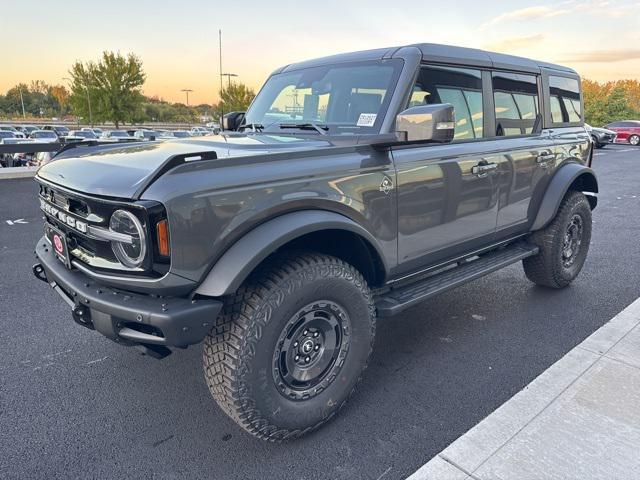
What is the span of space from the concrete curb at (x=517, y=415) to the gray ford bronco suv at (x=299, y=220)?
658 millimetres

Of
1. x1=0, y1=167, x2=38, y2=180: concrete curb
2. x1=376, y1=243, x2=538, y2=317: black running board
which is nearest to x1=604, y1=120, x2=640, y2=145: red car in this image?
x1=376, y1=243, x2=538, y2=317: black running board

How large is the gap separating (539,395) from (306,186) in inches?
68.1

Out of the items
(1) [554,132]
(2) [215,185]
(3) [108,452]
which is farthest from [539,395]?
(1) [554,132]

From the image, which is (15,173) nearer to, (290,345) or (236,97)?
(290,345)

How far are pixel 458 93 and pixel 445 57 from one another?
0.26 metres

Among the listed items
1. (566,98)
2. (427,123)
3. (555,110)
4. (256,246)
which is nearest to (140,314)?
(256,246)

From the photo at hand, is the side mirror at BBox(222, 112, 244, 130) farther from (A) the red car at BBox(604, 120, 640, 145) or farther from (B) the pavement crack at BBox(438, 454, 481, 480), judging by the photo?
(A) the red car at BBox(604, 120, 640, 145)

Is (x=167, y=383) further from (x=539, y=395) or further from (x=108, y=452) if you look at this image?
(x=539, y=395)

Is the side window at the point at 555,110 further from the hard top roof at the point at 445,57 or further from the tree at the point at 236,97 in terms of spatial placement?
the tree at the point at 236,97

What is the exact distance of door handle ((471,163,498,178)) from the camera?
327 cm

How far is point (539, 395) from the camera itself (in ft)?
8.69

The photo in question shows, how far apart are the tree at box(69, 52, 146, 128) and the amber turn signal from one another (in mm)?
54211

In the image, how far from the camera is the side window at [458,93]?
3043 millimetres

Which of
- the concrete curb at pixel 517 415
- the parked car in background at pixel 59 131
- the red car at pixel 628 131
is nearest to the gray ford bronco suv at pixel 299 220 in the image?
the concrete curb at pixel 517 415
